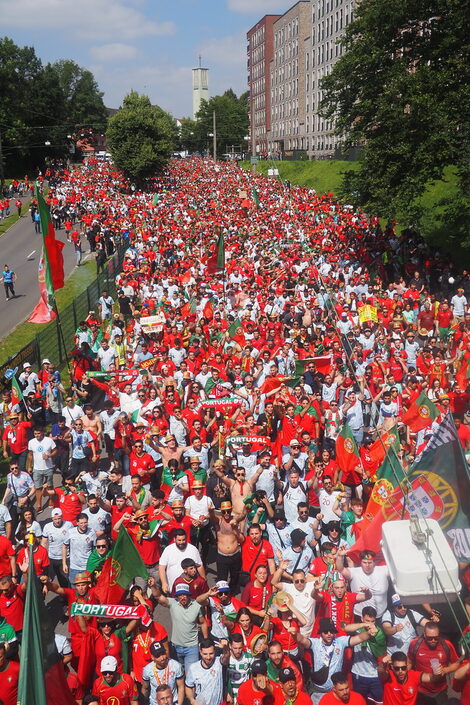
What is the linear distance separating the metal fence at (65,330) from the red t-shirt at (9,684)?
25.5 feet

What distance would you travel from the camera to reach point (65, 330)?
20.7 m

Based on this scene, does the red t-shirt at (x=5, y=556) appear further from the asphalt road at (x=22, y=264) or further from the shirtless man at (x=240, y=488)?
the asphalt road at (x=22, y=264)

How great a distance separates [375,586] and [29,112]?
8081cm

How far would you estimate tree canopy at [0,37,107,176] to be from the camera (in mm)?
72125

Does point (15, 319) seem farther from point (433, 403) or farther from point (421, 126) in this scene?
point (433, 403)

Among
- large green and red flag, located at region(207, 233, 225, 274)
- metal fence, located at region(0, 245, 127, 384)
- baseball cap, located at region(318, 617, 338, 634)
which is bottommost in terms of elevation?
metal fence, located at region(0, 245, 127, 384)

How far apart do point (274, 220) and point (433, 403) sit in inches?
927

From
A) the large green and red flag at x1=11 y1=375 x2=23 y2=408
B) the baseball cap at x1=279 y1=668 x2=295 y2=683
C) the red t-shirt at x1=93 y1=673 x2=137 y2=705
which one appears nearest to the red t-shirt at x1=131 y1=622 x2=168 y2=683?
the red t-shirt at x1=93 y1=673 x2=137 y2=705

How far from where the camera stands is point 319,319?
16688 mm

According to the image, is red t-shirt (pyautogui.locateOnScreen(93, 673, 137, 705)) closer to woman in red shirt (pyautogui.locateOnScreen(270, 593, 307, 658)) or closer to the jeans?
the jeans

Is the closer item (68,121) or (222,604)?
(222,604)

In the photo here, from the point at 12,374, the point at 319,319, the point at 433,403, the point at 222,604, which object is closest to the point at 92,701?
the point at 222,604

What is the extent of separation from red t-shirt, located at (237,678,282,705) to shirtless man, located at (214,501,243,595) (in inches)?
90.0

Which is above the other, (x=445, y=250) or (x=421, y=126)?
(x=421, y=126)
